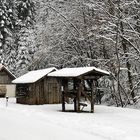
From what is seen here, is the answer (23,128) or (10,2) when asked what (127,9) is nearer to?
(23,128)

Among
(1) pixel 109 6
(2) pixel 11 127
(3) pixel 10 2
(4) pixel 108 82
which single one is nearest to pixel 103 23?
(1) pixel 109 6

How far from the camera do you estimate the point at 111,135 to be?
13.9m

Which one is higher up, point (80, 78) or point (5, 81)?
point (5, 81)

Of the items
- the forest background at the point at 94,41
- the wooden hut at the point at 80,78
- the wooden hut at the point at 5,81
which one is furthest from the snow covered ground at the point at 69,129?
the wooden hut at the point at 5,81

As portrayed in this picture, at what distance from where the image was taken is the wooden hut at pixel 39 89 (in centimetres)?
3272

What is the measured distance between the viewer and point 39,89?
1305 inches

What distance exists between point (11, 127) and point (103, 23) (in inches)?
661

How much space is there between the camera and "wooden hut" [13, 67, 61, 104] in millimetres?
32719

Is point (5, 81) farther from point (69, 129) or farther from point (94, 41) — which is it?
point (69, 129)

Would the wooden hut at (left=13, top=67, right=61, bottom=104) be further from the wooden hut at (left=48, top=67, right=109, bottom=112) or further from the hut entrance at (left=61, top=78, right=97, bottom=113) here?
the wooden hut at (left=48, top=67, right=109, bottom=112)

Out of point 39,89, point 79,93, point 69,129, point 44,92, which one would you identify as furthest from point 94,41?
point 69,129

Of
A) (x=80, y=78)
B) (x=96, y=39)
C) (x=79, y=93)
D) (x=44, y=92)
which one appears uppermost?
(x=96, y=39)

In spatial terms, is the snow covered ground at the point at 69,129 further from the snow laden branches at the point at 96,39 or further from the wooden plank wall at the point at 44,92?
the wooden plank wall at the point at 44,92

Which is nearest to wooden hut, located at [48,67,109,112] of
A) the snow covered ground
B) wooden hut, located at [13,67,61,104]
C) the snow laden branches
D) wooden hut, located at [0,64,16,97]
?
the snow covered ground
